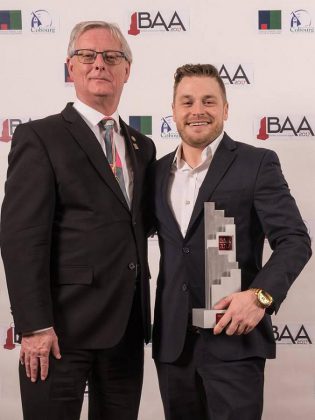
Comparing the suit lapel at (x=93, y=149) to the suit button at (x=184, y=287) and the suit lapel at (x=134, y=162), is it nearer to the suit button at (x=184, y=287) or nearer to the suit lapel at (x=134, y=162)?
the suit lapel at (x=134, y=162)

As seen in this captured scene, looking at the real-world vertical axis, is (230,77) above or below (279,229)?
above

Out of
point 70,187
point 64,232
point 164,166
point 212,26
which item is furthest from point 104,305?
point 212,26

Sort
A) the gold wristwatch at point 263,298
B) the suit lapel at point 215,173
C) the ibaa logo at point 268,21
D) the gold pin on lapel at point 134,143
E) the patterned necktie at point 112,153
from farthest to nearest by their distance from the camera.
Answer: the ibaa logo at point 268,21 < the gold pin on lapel at point 134,143 < the patterned necktie at point 112,153 < the suit lapel at point 215,173 < the gold wristwatch at point 263,298

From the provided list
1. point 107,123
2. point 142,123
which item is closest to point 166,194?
point 107,123

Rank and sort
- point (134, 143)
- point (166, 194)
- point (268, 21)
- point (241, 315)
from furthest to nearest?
point (268, 21) < point (134, 143) < point (166, 194) < point (241, 315)

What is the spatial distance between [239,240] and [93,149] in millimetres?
495

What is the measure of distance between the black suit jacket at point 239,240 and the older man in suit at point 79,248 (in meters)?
0.10

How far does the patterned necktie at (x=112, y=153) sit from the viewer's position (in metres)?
1.94

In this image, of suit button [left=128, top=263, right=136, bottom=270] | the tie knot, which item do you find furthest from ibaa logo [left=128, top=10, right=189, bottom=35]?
suit button [left=128, top=263, right=136, bottom=270]

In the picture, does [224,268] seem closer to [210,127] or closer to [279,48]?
[210,127]

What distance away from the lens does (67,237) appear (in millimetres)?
1847

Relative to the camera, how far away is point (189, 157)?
196 cm

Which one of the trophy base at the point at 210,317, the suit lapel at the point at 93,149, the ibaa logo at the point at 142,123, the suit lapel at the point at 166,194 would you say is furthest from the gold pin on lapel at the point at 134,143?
the ibaa logo at the point at 142,123

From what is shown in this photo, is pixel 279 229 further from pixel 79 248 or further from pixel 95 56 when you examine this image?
pixel 95 56
